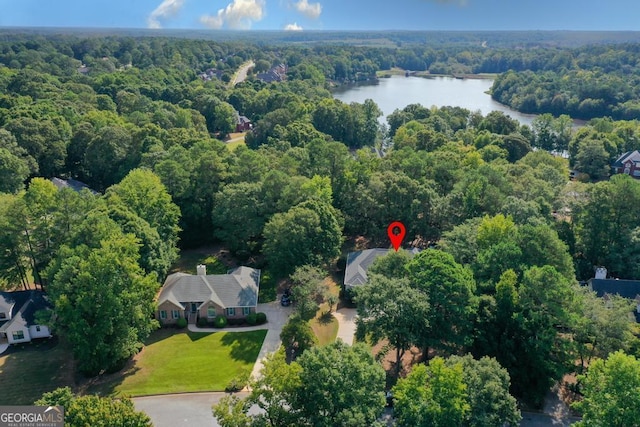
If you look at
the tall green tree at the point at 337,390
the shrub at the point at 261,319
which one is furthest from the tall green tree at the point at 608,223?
the tall green tree at the point at 337,390

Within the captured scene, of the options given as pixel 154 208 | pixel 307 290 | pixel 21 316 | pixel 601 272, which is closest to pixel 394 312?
pixel 307 290

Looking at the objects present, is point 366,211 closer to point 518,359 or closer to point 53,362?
point 518,359

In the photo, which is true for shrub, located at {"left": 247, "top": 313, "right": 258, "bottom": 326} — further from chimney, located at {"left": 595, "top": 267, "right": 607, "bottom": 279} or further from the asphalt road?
chimney, located at {"left": 595, "top": 267, "right": 607, "bottom": 279}

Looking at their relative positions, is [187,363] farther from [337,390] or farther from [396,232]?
[396,232]

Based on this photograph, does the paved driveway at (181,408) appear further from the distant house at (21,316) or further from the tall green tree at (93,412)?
the distant house at (21,316)

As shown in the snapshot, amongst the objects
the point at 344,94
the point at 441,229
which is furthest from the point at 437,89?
the point at 441,229

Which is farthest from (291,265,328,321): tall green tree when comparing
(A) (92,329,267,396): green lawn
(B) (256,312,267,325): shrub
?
(A) (92,329,267,396): green lawn
